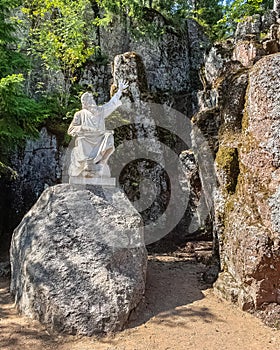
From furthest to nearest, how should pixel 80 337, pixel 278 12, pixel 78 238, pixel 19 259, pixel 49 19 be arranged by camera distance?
pixel 278 12, pixel 49 19, pixel 19 259, pixel 78 238, pixel 80 337

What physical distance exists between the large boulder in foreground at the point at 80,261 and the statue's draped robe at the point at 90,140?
484 mm

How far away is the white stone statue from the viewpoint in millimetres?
5625

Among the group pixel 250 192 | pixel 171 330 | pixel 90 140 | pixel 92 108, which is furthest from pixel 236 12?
pixel 171 330

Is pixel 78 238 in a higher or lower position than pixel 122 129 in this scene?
lower

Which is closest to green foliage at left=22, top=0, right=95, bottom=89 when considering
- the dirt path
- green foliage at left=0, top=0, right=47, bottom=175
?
green foliage at left=0, top=0, right=47, bottom=175

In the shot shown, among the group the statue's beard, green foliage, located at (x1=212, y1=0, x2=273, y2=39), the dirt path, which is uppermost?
green foliage, located at (x1=212, y1=0, x2=273, y2=39)

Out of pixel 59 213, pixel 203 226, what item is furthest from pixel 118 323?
pixel 203 226

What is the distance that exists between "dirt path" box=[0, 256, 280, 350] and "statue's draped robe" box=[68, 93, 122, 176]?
239 centimetres

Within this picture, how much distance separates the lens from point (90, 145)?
19.0 ft

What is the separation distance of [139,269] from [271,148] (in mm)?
2690

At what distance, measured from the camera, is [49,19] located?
11820 mm

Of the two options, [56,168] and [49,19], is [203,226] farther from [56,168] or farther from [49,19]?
[49,19]

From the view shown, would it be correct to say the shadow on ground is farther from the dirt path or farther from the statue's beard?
the statue's beard

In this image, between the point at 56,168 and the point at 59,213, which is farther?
the point at 56,168
